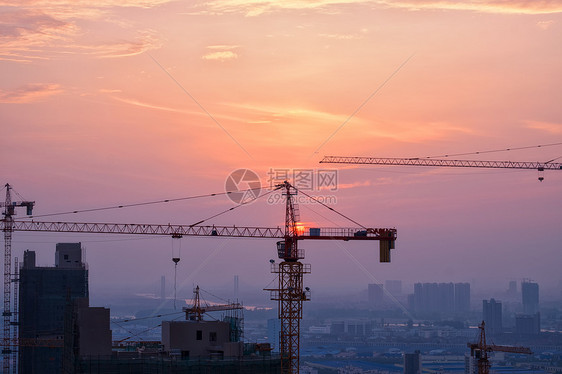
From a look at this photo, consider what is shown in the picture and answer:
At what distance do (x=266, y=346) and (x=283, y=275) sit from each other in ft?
37.3

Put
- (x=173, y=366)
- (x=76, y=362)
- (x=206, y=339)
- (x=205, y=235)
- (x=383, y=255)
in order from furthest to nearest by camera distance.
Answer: (x=205, y=235) → (x=383, y=255) → (x=206, y=339) → (x=173, y=366) → (x=76, y=362)

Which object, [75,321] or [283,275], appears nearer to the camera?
[75,321]

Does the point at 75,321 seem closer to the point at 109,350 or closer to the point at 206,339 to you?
the point at 109,350

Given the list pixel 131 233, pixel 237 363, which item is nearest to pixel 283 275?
pixel 237 363

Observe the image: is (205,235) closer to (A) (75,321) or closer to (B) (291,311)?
(B) (291,311)

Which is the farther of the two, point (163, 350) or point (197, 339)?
point (197, 339)

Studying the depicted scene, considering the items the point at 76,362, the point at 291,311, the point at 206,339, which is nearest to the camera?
the point at 76,362

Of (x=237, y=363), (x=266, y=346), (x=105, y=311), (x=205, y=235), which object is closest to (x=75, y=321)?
(x=105, y=311)

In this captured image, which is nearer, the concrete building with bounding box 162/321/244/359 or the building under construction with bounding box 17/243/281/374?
the building under construction with bounding box 17/243/281/374

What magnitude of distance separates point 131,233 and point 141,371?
86941mm

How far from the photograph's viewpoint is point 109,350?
10506 cm

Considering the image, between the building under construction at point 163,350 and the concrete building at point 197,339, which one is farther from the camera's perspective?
the concrete building at point 197,339

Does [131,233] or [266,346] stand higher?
[131,233]

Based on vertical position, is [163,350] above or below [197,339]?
below
